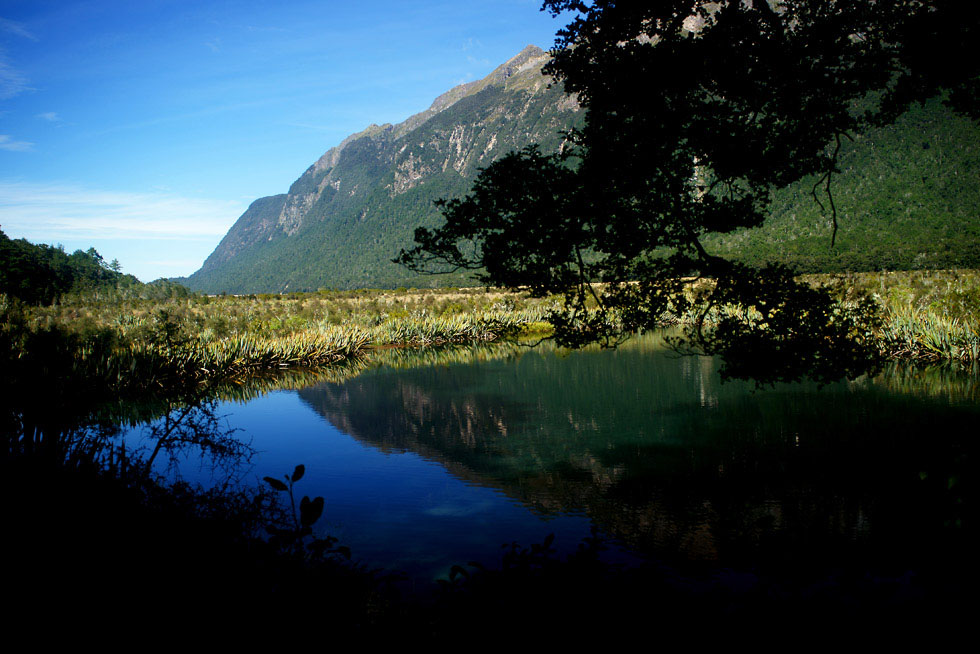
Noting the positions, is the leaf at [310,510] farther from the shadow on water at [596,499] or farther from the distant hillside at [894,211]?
the distant hillside at [894,211]

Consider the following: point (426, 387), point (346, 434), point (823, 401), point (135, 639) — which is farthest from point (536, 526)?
point (426, 387)

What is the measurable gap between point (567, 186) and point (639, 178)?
737mm

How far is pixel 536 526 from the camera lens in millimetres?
6734

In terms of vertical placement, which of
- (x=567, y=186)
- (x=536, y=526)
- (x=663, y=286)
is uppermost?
(x=567, y=186)

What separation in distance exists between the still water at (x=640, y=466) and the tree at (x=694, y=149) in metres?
1.02

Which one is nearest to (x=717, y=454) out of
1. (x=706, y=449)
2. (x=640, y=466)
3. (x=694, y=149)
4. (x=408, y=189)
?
(x=706, y=449)

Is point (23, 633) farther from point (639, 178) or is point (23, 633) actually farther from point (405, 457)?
point (405, 457)

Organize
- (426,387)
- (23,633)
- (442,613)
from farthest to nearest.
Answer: (426,387), (442,613), (23,633)

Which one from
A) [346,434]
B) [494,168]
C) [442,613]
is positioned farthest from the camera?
[346,434]

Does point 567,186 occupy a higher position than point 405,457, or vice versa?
point 567,186

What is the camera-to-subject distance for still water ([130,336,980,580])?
6047 millimetres

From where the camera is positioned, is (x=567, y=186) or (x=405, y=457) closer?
(x=567, y=186)

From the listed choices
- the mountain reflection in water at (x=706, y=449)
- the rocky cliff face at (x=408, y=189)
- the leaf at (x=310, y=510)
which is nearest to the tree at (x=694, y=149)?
the mountain reflection in water at (x=706, y=449)

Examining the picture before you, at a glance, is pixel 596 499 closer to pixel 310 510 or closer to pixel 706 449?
pixel 706 449
